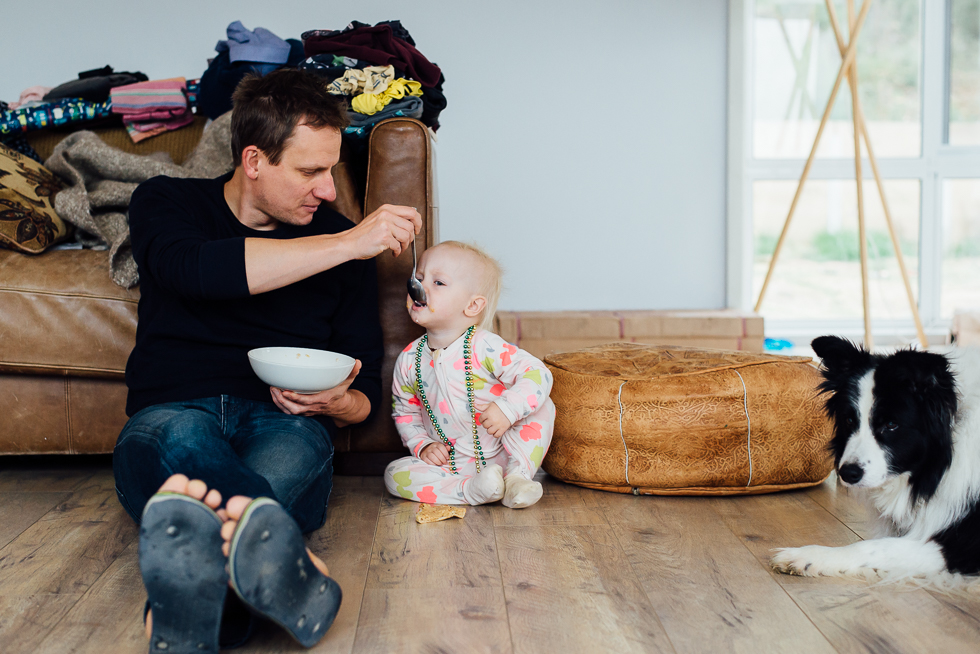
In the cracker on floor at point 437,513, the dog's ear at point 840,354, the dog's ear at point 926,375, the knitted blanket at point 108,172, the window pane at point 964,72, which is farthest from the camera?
the window pane at point 964,72

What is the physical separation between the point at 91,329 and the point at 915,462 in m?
1.78

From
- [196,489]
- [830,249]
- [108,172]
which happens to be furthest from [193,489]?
[830,249]

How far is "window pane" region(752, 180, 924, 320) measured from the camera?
3779 mm

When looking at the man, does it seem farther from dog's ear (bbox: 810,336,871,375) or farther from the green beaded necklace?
dog's ear (bbox: 810,336,871,375)

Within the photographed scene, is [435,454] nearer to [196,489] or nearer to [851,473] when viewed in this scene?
[196,489]

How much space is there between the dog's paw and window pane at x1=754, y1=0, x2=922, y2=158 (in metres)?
2.85

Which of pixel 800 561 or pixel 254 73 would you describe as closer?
pixel 800 561

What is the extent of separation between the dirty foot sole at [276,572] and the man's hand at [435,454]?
0.74m

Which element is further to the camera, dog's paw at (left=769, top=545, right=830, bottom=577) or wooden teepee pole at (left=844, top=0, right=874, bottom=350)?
wooden teepee pole at (left=844, top=0, right=874, bottom=350)

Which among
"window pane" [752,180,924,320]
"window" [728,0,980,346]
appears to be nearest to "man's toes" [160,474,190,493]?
"window" [728,0,980,346]

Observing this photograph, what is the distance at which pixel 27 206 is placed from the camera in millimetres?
1986

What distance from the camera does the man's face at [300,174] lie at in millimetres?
1517

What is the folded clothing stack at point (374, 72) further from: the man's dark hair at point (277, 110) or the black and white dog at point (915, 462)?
the black and white dog at point (915, 462)

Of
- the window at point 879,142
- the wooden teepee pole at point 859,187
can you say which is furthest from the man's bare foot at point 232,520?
the window at point 879,142
